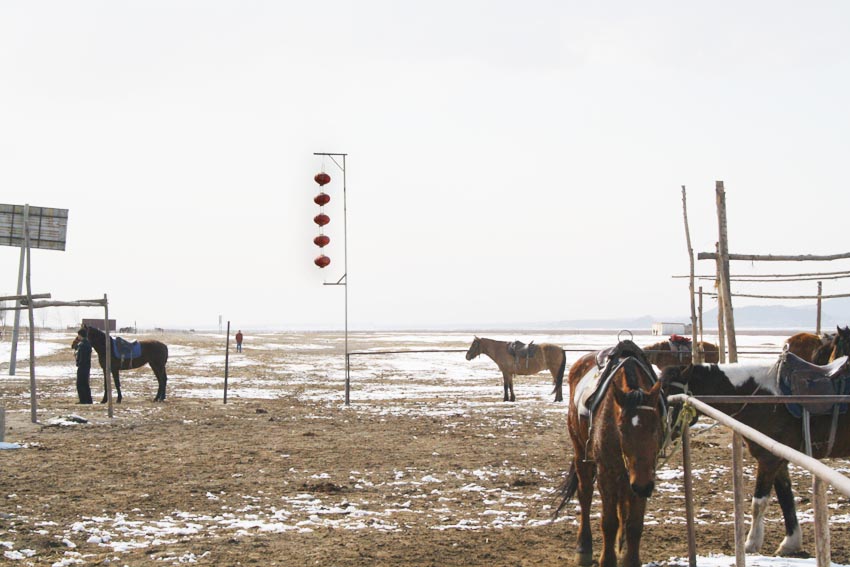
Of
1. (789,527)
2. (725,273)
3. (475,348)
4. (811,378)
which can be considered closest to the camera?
(789,527)

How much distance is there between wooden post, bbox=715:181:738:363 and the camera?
1126 centimetres

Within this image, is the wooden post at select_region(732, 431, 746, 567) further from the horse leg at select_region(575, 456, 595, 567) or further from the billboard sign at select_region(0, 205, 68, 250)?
the billboard sign at select_region(0, 205, 68, 250)

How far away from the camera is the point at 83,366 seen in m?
19.0

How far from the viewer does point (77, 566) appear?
6211 millimetres

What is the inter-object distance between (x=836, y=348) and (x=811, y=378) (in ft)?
9.65

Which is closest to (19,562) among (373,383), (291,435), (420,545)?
(420,545)

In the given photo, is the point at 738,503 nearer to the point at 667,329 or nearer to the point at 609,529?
the point at 609,529

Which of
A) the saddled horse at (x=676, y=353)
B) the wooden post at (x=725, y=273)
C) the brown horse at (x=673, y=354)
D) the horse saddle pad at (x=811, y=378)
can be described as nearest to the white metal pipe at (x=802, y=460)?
the horse saddle pad at (x=811, y=378)

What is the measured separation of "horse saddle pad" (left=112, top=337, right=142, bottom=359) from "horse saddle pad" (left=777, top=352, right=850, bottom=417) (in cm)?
1795

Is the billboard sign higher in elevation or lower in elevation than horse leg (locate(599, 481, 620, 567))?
higher

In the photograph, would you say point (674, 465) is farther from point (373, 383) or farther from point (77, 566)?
point (373, 383)

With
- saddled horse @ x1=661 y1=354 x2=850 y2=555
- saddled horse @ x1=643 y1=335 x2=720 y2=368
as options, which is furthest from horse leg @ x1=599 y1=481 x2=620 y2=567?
saddled horse @ x1=643 y1=335 x2=720 y2=368

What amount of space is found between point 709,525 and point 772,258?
18.7ft

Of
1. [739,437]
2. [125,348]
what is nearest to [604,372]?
[739,437]
